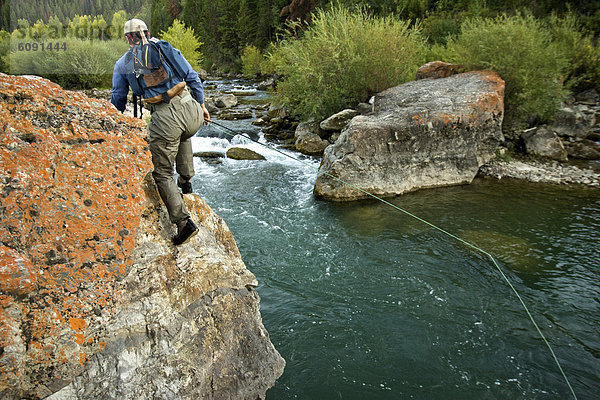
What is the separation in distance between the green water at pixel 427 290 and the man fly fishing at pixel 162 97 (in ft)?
8.06

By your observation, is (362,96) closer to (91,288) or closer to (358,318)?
(358,318)

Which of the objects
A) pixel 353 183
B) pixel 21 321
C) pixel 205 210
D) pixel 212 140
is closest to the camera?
pixel 21 321

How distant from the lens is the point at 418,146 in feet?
33.8

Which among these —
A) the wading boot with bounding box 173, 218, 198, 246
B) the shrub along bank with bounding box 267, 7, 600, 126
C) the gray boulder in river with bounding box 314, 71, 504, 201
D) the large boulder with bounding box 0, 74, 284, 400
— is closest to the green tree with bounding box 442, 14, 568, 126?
the shrub along bank with bounding box 267, 7, 600, 126

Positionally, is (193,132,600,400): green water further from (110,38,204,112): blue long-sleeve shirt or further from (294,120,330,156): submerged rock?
(294,120,330,156): submerged rock

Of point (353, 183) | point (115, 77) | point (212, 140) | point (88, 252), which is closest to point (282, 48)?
point (212, 140)

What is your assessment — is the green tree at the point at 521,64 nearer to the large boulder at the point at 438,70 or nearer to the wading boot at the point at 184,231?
the large boulder at the point at 438,70

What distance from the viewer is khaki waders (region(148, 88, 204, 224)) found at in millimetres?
3168

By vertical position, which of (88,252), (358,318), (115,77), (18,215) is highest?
(115,77)

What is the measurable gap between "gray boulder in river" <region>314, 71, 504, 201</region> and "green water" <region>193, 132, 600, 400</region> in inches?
22.6

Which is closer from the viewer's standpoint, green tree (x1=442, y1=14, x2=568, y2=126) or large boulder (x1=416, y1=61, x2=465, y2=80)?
green tree (x1=442, y1=14, x2=568, y2=126)

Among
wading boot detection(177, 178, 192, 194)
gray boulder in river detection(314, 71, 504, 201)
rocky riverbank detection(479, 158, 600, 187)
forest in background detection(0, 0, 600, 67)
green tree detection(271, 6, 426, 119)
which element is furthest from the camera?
forest in background detection(0, 0, 600, 67)

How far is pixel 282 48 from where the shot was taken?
52.7 feet

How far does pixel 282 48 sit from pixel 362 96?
15.4 ft
